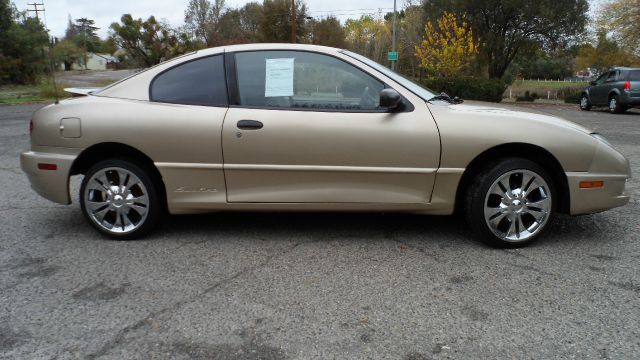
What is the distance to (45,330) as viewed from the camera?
8.45 feet

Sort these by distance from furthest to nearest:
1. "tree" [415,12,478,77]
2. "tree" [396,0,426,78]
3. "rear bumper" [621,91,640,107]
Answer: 1. "tree" [396,0,426,78]
2. "tree" [415,12,478,77]
3. "rear bumper" [621,91,640,107]

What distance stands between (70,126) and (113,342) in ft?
6.91

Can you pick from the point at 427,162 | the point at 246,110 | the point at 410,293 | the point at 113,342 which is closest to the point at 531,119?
the point at 427,162

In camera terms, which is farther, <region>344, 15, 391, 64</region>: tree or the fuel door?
<region>344, 15, 391, 64</region>: tree

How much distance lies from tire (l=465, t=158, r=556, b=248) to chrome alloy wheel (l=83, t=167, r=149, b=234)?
260cm

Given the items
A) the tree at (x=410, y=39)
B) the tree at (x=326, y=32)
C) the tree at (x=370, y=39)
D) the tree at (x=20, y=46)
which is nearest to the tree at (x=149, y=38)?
the tree at (x=20, y=46)

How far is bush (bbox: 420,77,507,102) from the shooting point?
22516 mm

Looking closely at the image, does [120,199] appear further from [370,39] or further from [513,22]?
[370,39]

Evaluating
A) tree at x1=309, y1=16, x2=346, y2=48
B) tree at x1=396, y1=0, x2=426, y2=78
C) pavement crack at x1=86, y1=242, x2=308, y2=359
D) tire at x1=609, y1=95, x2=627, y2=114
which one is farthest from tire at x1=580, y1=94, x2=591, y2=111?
→ tree at x1=309, y1=16, x2=346, y2=48

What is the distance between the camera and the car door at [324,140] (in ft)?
12.0

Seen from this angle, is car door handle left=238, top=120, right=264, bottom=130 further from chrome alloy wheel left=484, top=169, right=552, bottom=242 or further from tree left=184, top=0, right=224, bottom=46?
tree left=184, top=0, right=224, bottom=46

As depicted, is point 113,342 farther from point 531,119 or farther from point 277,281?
point 531,119

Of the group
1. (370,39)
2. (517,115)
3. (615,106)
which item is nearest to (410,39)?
(370,39)

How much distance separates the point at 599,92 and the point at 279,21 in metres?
30.0
